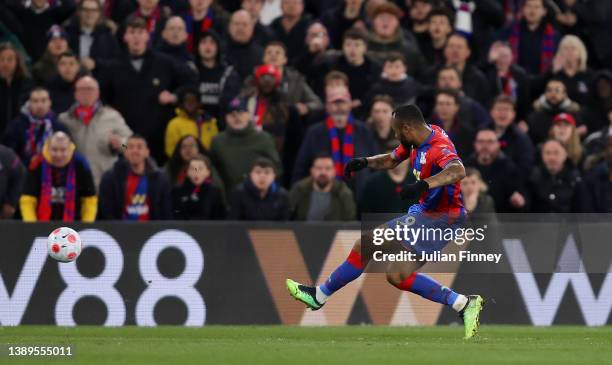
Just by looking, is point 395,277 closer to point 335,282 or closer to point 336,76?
point 335,282

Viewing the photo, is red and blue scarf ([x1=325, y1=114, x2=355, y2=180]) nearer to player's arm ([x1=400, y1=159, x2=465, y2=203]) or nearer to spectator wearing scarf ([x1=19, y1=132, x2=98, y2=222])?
spectator wearing scarf ([x1=19, y1=132, x2=98, y2=222])

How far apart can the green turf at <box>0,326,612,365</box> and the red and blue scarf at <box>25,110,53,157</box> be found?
8.86 feet

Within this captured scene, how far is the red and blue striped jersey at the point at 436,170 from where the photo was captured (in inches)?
515

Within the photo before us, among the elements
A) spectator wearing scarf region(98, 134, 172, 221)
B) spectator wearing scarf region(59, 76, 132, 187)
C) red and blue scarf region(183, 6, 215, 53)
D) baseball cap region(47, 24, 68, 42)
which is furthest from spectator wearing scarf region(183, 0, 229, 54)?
spectator wearing scarf region(98, 134, 172, 221)

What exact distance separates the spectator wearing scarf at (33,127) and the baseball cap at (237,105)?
1988 millimetres

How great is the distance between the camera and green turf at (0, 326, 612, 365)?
37.8 feet

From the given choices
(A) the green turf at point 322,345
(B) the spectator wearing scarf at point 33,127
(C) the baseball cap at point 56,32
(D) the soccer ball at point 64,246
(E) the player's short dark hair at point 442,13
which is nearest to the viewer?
(A) the green turf at point 322,345

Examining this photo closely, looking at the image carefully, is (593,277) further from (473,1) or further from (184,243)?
(473,1)

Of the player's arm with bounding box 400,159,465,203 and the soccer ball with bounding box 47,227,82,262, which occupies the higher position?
the player's arm with bounding box 400,159,465,203

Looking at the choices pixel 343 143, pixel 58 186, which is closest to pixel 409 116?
pixel 343 143

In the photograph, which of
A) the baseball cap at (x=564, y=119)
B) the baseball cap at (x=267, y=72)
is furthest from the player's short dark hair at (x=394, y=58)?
the baseball cap at (x=564, y=119)

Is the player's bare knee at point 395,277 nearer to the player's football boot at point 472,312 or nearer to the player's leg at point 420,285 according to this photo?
the player's leg at point 420,285

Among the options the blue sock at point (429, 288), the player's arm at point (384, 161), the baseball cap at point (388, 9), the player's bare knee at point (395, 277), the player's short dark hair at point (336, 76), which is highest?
the player's arm at point (384, 161)

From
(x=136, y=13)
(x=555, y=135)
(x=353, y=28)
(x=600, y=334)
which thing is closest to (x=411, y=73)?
(x=353, y=28)
